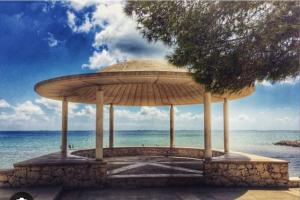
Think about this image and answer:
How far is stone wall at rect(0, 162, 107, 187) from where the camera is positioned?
10.4m

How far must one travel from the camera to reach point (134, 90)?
1491 centimetres

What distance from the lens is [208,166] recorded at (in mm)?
10930

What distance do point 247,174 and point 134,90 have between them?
20.7 feet

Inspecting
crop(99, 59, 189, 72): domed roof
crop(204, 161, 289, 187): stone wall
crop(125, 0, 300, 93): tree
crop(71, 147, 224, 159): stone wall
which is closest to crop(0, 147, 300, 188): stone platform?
crop(204, 161, 289, 187): stone wall

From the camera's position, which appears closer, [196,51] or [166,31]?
[196,51]

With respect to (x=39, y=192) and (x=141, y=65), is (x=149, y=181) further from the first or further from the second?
(x=141, y=65)

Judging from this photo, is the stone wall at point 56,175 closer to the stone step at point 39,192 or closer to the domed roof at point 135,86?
the stone step at point 39,192

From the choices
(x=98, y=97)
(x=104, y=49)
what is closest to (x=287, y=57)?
(x=98, y=97)

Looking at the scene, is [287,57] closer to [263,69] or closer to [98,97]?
[263,69]

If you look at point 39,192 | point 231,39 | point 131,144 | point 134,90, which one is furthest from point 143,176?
point 131,144

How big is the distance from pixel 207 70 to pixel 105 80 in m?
4.76

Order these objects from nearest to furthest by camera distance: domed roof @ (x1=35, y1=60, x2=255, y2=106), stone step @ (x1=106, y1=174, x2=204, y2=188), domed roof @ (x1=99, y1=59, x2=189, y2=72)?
domed roof @ (x1=35, y1=60, x2=255, y2=106), stone step @ (x1=106, y1=174, x2=204, y2=188), domed roof @ (x1=99, y1=59, x2=189, y2=72)

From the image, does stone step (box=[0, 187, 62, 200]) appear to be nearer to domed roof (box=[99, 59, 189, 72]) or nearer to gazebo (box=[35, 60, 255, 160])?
gazebo (box=[35, 60, 255, 160])

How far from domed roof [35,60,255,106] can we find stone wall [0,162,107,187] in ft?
9.19
